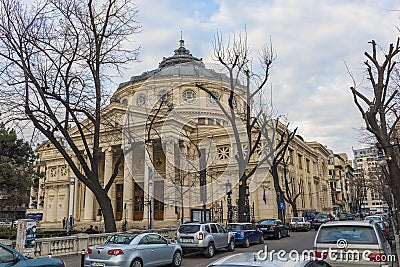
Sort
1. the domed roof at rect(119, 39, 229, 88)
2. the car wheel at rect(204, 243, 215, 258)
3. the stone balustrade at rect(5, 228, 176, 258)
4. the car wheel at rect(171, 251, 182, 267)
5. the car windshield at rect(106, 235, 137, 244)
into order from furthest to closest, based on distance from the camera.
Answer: the domed roof at rect(119, 39, 229, 88) → the car wheel at rect(204, 243, 215, 258) → the stone balustrade at rect(5, 228, 176, 258) → the car wheel at rect(171, 251, 182, 267) → the car windshield at rect(106, 235, 137, 244)

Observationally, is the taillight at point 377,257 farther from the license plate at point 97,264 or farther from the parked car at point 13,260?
the license plate at point 97,264

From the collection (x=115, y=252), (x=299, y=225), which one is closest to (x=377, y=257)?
(x=115, y=252)

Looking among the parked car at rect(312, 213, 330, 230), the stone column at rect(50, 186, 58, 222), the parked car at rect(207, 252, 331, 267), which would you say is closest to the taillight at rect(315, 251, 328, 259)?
the parked car at rect(207, 252, 331, 267)

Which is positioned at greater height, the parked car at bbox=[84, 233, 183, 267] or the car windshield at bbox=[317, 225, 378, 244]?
the car windshield at bbox=[317, 225, 378, 244]

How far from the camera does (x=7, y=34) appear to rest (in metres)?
18.2

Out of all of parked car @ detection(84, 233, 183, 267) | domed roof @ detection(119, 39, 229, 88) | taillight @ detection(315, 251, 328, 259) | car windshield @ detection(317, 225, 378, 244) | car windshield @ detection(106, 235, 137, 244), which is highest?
domed roof @ detection(119, 39, 229, 88)

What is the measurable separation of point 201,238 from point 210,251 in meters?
0.75

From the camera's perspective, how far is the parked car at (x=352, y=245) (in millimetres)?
8719

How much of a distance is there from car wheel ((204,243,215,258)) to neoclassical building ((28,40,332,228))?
1386 centimetres

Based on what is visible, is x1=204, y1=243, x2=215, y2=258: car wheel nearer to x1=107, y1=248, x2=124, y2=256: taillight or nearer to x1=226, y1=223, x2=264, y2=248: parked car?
x1=226, y1=223, x2=264, y2=248: parked car

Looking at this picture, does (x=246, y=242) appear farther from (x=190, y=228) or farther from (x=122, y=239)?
(x=122, y=239)

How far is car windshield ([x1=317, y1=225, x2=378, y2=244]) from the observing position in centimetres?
908

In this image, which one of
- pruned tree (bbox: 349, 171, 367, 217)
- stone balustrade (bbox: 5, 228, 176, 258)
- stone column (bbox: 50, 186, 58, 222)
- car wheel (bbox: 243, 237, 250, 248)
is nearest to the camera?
stone balustrade (bbox: 5, 228, 176, 258)

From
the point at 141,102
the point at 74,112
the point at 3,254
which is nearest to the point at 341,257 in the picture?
the point at 3,254
